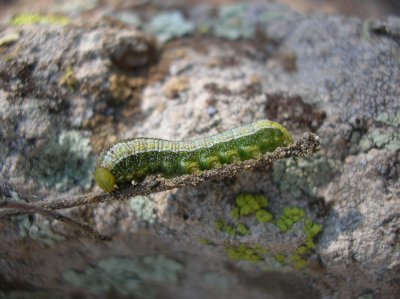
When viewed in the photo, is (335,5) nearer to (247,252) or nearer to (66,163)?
(247,252)

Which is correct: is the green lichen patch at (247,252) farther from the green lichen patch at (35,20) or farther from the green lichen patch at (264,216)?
the green lichen patch at (35,20)

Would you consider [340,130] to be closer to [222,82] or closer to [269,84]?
[269,84]

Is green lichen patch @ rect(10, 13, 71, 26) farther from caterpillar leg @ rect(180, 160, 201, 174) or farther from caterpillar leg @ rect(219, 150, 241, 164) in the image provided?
caterpillar leg @ rect(219, 150, 241, 164)

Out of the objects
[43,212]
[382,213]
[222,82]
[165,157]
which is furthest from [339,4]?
[43,212]

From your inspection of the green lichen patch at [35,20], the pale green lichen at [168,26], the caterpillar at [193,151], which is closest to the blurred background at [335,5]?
the pale green lichen at [168,26]

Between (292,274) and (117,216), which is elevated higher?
(117,216)

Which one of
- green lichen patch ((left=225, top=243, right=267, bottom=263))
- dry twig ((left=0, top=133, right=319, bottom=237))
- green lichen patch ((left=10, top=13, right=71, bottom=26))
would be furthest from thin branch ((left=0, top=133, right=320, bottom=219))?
green lichen patch ((left=10, top=13, right=71, bottom=26))

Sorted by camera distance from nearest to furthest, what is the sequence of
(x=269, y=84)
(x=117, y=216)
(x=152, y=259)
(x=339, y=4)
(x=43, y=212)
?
(x=43, y=212), (x=117, y=216), (x=152, y=259), (x=269, y=84), (x=339, y=4)
